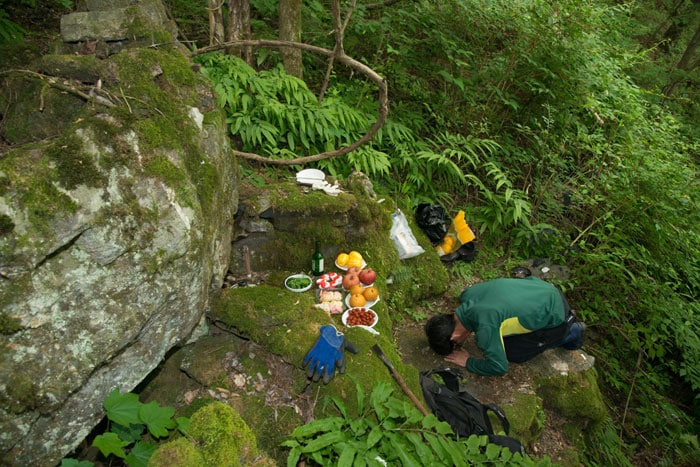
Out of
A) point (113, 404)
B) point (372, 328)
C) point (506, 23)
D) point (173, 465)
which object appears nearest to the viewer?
point (173, 465)

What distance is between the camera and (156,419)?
229 centimetres

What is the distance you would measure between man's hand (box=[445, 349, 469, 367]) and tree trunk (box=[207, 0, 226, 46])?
17.1 feet

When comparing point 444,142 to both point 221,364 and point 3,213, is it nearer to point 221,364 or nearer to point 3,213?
point 221,364

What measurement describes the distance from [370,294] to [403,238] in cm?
168

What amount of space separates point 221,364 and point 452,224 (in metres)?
4.49

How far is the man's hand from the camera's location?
4785 mm

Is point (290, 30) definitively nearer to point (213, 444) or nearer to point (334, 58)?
point (334, 58)

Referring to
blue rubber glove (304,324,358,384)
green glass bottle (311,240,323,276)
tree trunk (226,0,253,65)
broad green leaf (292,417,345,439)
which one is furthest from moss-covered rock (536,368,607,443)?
tree trunk (226,0,253,65)

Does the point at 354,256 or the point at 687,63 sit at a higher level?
the point at 687,63

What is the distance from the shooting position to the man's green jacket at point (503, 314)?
14.0ft

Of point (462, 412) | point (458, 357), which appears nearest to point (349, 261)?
point (458, 357)

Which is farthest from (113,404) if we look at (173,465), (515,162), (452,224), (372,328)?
(515,162)

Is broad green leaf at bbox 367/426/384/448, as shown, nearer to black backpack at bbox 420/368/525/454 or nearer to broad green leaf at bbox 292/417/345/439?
broad green leaf at bbox 292/417/345/439

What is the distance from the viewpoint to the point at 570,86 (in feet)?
23.2
